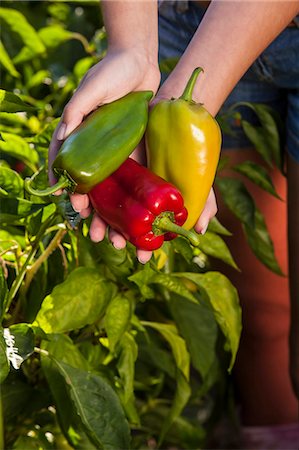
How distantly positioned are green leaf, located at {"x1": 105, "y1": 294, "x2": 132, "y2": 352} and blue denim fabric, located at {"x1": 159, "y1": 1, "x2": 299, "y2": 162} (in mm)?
429

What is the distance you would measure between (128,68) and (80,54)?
118cm

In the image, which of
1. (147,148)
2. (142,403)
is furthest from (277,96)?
(142,403)

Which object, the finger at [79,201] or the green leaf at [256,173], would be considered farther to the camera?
the green leaf at [256,173]

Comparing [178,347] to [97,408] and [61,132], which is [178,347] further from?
[61,132]

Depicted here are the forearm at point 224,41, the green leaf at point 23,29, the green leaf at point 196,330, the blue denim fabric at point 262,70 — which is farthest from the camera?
the green leaf at point 23,29

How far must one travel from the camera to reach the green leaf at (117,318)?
1.38 m

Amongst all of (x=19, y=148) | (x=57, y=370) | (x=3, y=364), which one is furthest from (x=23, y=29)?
(x=3, y=364)

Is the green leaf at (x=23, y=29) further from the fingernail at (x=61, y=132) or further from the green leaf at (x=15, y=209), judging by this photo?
the fingernail at (x=61, y=132)

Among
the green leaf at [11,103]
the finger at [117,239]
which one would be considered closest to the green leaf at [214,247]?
the finger at [117,239]

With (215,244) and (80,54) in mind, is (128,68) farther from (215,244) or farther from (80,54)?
(80,54)

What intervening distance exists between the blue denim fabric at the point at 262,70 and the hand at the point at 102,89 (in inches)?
10.9

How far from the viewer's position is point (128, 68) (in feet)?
4.04

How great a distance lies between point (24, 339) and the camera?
1242 millimetres

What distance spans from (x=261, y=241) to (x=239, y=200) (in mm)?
91
